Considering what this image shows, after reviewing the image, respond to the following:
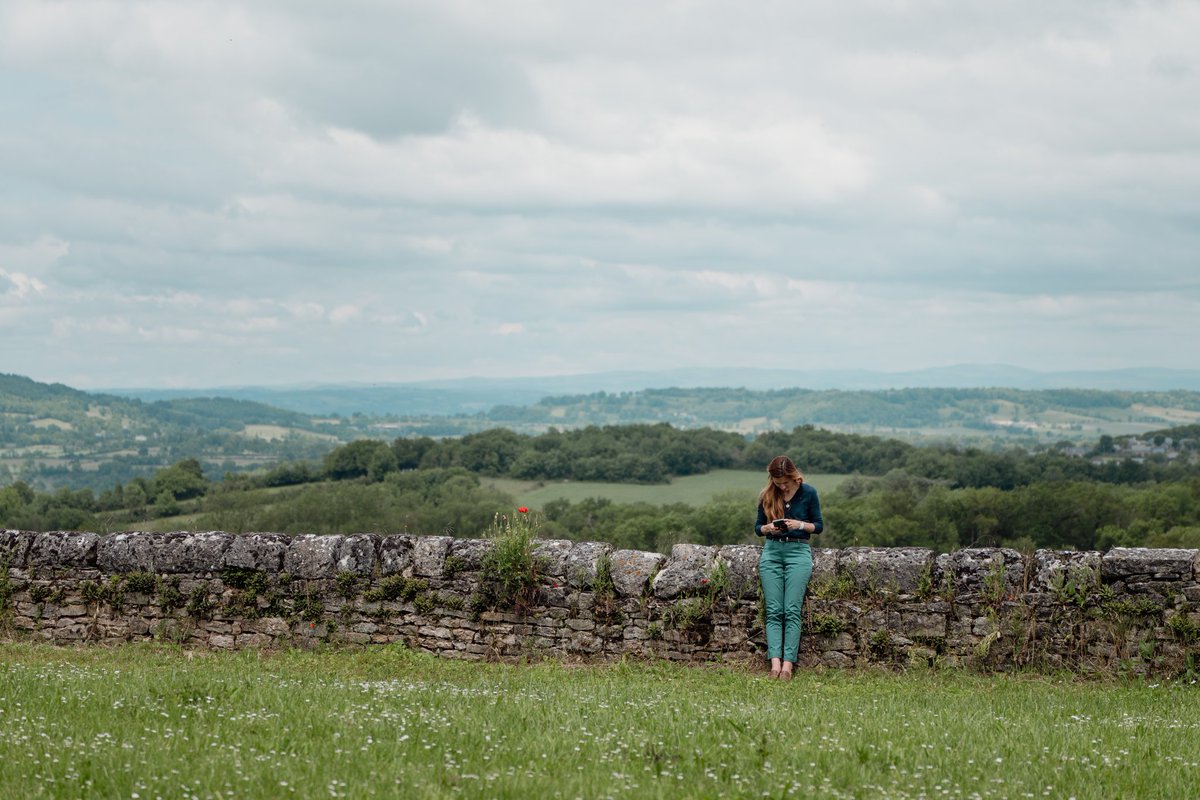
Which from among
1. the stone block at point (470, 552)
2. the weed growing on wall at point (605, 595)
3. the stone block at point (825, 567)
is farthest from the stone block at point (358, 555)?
the stone block at point (825, 567)

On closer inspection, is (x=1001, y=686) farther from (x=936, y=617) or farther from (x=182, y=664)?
(x=182, y=664)

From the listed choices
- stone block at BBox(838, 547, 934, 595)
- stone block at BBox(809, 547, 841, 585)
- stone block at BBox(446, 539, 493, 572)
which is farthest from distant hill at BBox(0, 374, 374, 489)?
stone block at BBox(838, 547, 934, 595)

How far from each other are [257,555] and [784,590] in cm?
608

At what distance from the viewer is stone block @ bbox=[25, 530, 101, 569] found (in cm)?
1198

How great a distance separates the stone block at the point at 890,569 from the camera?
34.7ft

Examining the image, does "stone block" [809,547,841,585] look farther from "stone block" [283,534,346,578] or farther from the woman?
"stone block" [283,534,346,578]

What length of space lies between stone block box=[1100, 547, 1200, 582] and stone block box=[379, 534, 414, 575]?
24.7 ft

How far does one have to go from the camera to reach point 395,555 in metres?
11.6

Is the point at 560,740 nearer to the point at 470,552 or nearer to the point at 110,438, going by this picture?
the point at 470,552

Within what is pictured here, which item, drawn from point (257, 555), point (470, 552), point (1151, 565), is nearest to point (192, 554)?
point (257, 555)

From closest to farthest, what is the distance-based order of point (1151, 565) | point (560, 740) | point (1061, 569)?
1. point (560, 740)
2. point (1151, 565)
3. point (1061, 569)

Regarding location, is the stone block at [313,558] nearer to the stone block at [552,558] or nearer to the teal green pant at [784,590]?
the stone block at [552,558]

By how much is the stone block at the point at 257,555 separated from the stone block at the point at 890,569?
6.44m

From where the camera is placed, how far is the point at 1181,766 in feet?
20.5
